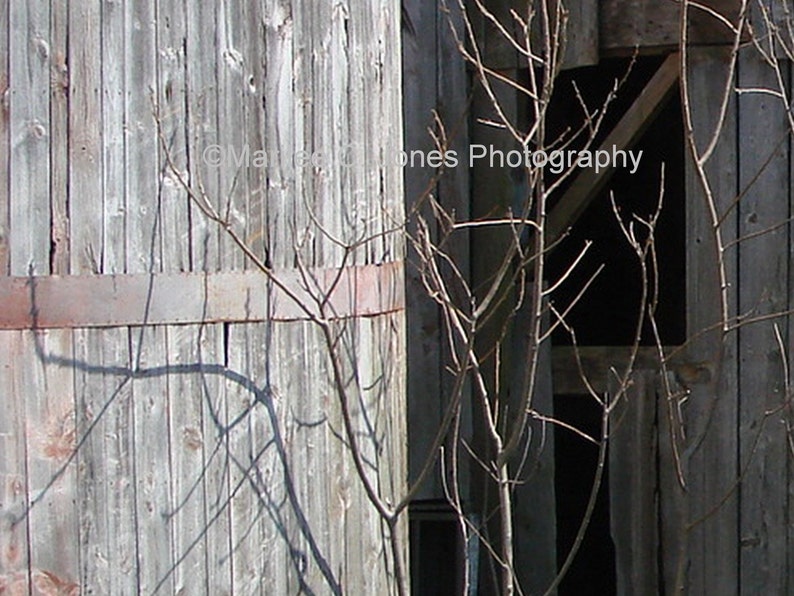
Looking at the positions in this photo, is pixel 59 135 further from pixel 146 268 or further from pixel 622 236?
pixel 622 236

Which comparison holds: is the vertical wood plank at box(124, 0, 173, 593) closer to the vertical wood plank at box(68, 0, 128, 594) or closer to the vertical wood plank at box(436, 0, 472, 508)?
the vertical wood plank at box(68, 0, 128, 594)

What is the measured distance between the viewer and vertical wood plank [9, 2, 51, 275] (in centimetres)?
329

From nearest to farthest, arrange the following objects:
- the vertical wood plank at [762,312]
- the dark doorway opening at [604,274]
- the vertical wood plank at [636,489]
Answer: the vertical wood plank at [762,312] → the vertical wood plank at [636,489] → the dark doorway opening at [604,274]

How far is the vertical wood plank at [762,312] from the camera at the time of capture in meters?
5.10

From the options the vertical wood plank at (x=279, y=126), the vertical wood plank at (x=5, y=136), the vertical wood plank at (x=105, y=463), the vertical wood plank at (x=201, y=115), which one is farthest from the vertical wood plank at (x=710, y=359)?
the vertical wood plank at (x=5, y=136)

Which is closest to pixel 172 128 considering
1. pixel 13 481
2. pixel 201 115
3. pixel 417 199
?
pixel 201 115

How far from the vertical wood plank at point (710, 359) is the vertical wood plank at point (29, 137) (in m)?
2.80

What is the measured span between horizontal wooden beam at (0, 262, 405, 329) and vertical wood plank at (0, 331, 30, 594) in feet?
0.33

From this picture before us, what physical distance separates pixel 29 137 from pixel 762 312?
120 inches

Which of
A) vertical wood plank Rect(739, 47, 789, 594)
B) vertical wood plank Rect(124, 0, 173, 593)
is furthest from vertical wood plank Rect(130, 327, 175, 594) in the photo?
vertical wood plank Rect(739, 47, 789, 594)

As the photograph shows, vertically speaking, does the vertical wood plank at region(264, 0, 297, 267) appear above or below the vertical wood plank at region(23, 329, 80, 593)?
Answer: above

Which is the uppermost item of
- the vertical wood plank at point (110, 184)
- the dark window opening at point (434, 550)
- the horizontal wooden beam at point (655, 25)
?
the horizontal wooden beam at point (655, 25)

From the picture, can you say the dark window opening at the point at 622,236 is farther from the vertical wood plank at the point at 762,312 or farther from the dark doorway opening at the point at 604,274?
the vertical wood plank at the point at 762,312

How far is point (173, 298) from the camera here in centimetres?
344
